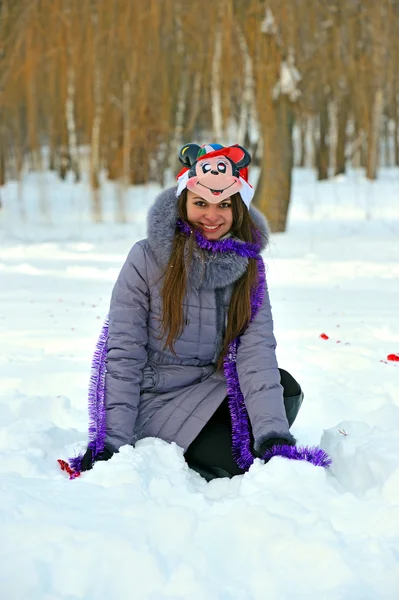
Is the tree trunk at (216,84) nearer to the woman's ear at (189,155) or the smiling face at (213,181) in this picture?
the woman's ear at (189,155)

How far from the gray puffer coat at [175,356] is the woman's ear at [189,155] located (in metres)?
0.14

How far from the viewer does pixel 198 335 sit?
9.44 feet

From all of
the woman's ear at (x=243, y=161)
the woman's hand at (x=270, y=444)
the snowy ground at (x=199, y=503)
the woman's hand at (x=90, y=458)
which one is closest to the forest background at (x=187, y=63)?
the snowy ground at (x=199, y=503)

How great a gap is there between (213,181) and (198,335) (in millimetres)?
553

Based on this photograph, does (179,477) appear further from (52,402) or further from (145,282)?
(52,402)

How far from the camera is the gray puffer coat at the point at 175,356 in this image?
9.11ft

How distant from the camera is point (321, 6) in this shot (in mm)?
11898

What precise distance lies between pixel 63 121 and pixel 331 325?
14.3 m

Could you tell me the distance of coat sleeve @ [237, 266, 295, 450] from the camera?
107 inches

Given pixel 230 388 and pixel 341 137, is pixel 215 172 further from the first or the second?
pixel 341 137

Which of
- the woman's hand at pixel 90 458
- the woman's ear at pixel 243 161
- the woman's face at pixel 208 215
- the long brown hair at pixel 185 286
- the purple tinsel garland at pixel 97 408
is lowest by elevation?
the woman's hand at pixel 90 458

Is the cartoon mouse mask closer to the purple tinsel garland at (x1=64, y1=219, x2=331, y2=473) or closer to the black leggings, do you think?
the purple tinsel garland at (x1=64, y1=219, x2=331, y2=473)

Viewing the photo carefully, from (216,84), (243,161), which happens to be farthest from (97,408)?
(216,84)

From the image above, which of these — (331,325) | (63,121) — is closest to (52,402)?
(331,325)
